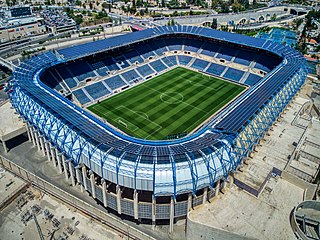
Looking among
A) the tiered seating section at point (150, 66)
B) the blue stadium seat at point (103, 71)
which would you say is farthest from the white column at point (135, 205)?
the blue stadium seat at point (103, 71)

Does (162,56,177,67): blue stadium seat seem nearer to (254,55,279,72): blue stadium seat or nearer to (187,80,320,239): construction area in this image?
(254,55,279,72): blue stadium seat

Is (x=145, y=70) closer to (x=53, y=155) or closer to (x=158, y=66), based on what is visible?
(x=158, y=66)

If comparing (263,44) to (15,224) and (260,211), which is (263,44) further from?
(15,224)

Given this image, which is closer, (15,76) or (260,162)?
(260,162)

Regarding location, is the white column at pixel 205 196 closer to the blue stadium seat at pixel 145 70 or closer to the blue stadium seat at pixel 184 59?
the blue stadium seat at pixel 145 70

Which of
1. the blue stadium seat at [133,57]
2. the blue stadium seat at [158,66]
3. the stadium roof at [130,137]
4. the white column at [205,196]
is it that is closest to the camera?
the white column at [205,196]

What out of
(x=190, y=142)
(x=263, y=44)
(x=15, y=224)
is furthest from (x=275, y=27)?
(x=15, y=224)

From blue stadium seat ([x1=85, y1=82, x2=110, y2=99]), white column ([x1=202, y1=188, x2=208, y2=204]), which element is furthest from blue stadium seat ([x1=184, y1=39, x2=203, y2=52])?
white column ([x1=202, y1=188, x2=208, y2=204])

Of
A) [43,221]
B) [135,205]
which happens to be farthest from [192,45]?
[43,221]
